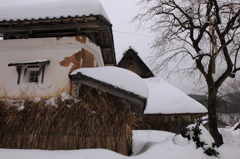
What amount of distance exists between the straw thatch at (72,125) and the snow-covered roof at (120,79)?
49 cm

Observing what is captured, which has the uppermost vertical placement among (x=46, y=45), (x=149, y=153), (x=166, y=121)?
(x=46, y=45)

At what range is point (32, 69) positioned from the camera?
15.5 feet

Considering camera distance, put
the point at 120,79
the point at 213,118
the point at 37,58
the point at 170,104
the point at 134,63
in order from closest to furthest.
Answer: the point at 120,79 < the point at 37,58 < the point at 213,118 < the point at 170,104 < the point at 134,63

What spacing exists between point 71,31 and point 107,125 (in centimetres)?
322

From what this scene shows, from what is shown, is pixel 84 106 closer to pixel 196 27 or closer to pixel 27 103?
pixel 27 103

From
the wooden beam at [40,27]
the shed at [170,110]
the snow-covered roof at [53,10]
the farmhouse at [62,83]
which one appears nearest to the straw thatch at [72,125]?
the farmhouse at [62,83]

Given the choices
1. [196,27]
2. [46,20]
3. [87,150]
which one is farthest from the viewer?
[196,27]

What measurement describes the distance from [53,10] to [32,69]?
1948 millimetres

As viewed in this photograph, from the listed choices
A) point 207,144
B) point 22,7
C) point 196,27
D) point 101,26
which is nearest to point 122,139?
point 207,144

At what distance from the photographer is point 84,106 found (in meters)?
3.78

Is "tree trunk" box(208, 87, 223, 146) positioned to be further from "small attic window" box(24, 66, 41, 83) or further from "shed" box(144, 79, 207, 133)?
"small attic window" box(24, 66, 41, 83)

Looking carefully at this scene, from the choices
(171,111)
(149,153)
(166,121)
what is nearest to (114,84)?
(149,153)

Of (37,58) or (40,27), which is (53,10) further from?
(37,58)

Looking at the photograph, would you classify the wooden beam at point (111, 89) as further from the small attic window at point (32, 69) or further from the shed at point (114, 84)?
the small attic window at point (32, 69)
